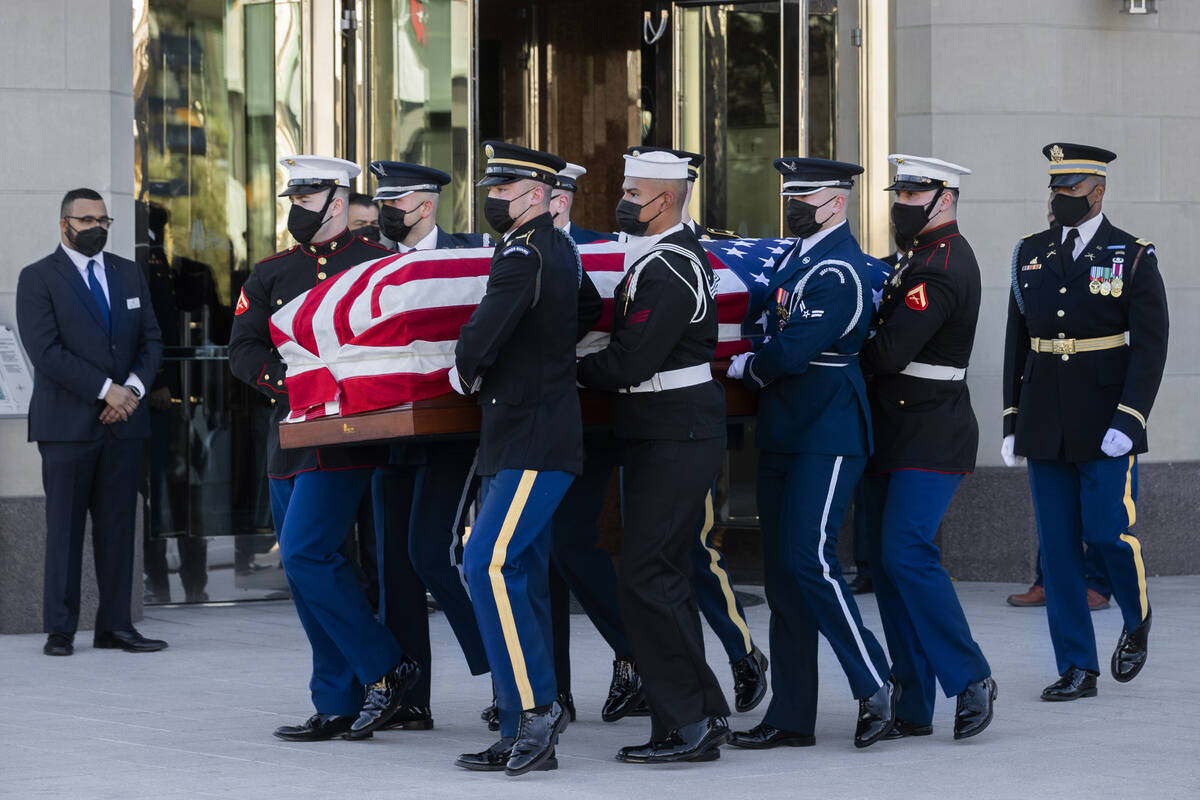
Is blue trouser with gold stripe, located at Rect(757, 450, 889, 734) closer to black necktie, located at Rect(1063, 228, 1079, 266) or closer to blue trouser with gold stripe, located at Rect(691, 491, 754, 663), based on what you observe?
blue trouser with gold stripe, located at Rect(691, 491, 754, 663)

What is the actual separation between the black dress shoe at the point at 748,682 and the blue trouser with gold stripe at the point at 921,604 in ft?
2.07

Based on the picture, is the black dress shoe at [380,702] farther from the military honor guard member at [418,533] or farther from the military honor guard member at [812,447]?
the military honor guard member at [812,447]

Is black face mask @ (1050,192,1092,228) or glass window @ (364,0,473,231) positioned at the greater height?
glass window @ (364,0,473,231)

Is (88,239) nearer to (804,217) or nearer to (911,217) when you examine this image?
(804,217)

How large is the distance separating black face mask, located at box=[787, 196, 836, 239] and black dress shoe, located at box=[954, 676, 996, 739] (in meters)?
1.49

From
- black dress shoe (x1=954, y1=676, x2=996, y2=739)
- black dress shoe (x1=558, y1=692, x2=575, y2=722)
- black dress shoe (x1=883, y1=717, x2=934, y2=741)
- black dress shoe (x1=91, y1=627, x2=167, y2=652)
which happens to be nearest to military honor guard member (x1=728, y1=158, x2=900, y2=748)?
black dress shoe (x1=883, y1=717, x2=934, y2=741)

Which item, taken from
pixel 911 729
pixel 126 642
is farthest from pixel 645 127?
pixel 911 729

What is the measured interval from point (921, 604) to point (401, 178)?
227cm

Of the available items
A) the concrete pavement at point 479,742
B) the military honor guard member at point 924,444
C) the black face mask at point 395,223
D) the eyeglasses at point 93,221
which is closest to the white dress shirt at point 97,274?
the eyeglasses at point 93,221

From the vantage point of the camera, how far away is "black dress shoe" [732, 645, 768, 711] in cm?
675

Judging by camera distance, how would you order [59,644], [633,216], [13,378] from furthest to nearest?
1. [13,378]
2. [59,644]
3. [633,216]

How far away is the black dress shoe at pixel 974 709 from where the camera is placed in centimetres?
603

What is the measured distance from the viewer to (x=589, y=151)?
12.4m

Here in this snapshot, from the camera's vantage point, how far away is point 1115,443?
6773 mm
